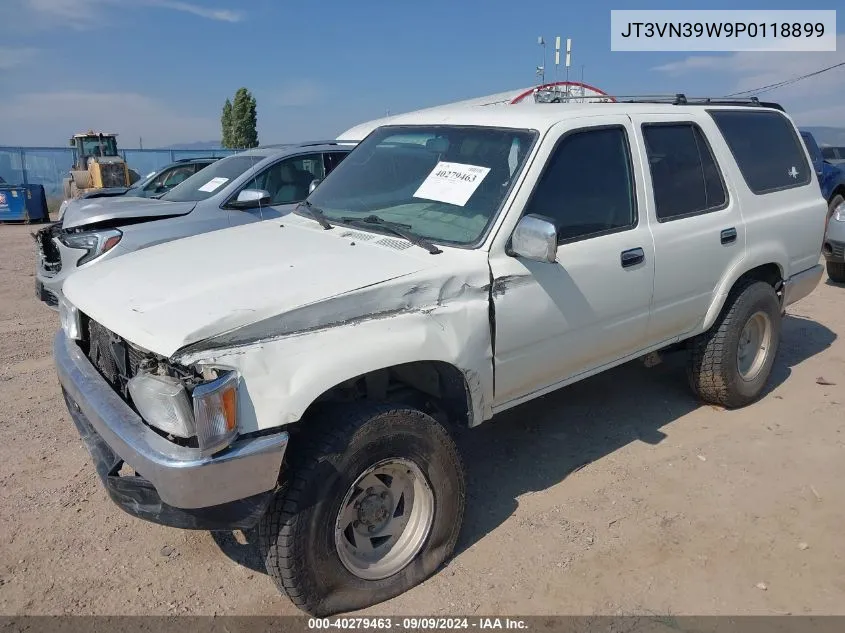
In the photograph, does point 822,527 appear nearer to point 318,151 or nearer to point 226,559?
point 226,559

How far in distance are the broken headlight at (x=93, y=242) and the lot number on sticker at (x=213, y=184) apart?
118cm

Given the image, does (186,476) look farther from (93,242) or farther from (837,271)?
(837,271)

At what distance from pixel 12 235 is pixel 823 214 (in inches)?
616

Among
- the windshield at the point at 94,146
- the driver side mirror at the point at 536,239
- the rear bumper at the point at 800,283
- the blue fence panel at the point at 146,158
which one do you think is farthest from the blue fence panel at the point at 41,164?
the driver side mirror at the point at 536,239

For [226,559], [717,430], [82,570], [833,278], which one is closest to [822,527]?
[717,430]

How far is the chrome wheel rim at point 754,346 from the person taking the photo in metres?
4.78

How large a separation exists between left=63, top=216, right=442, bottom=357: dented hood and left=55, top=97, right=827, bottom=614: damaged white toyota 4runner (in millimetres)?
14

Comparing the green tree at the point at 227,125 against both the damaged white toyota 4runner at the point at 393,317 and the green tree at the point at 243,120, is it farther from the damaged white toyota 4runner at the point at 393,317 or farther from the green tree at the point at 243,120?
the damaged white toyota 4runner at the point at 393,317

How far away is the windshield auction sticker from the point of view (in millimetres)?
3273

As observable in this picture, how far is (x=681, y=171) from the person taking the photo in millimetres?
3996

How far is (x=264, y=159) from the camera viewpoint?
7.04 metres

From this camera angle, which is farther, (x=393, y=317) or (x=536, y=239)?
(x=536, y=239)

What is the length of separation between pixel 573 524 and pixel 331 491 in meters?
1.45

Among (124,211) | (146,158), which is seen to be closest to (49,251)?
(124,211)
